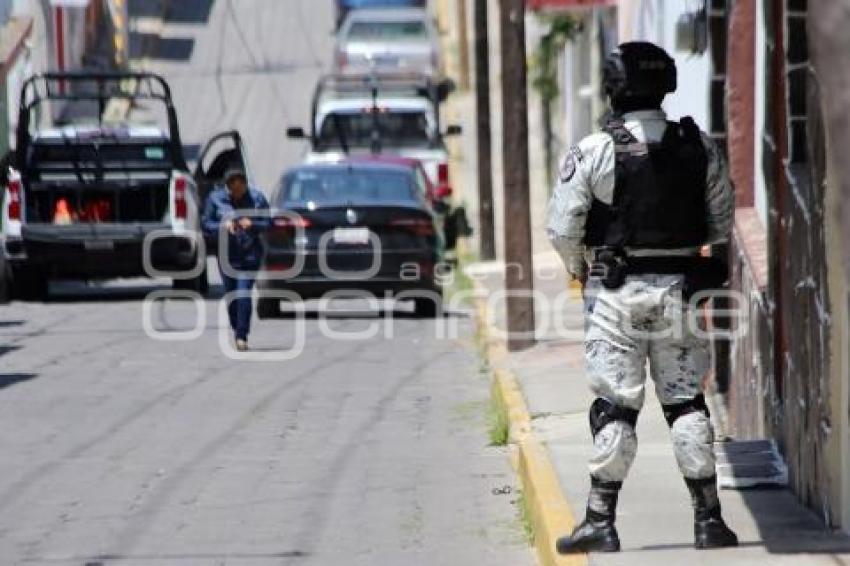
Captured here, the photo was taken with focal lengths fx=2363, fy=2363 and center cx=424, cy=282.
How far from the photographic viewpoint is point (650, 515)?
9711 millimetres

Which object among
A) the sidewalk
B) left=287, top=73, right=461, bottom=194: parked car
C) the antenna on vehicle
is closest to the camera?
the sidewalk

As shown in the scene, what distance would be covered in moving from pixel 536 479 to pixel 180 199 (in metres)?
14.9

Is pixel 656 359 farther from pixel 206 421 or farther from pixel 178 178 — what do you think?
pixel 178 178

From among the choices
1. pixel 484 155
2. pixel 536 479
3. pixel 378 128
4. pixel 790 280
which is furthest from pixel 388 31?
pixel 790 280

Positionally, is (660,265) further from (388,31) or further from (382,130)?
(388,31)

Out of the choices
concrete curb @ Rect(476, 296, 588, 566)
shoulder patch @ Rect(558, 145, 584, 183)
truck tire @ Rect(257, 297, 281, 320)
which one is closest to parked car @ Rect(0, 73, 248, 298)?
truck tire @ Rect(257, 297, 281, 320)

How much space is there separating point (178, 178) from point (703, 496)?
17101 millimetres

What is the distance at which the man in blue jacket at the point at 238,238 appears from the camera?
19.4 metres

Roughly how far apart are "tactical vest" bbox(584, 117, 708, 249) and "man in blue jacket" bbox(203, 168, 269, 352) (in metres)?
10.9

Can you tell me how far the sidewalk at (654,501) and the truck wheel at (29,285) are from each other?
948cm

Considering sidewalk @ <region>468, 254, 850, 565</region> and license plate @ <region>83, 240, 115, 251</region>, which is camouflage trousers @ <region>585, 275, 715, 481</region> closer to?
sidewalk @ <region>468, 254, 850, 565</region>

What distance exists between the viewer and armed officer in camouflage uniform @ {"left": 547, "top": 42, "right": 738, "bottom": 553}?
8625 mm

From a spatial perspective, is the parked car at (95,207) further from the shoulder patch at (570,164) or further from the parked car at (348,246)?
the shoulder patch at (570,164)

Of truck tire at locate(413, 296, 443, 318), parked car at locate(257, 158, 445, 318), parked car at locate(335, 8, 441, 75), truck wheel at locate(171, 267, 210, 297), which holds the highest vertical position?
parked car at locate(335, 8, 441, 75)
